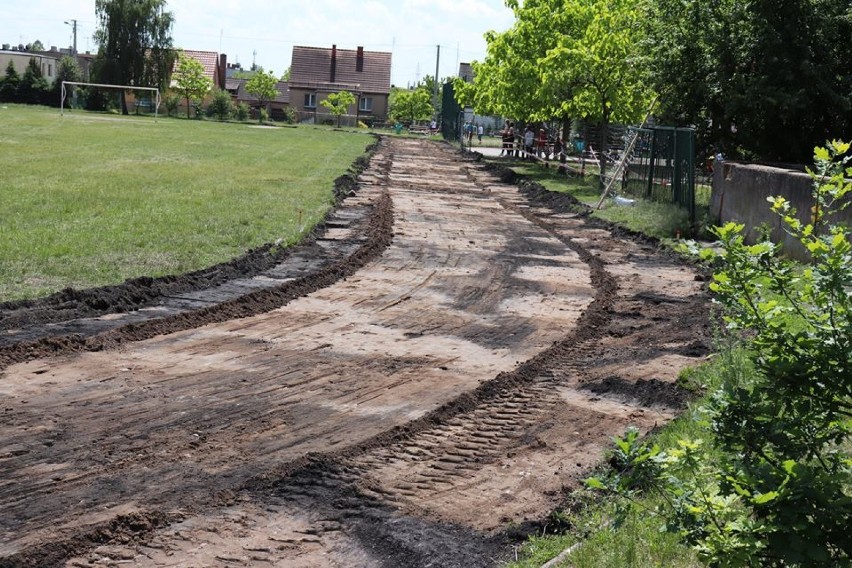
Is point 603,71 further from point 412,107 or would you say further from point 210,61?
point 210,61

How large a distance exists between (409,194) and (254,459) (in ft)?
72.4

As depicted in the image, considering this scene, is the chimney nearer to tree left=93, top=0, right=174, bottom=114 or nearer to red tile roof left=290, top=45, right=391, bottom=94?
red tile roof left=290, top=45, right=391, bottom=94

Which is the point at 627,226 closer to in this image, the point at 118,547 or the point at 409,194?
the point at 409,194

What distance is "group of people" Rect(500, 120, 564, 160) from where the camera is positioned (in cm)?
5251

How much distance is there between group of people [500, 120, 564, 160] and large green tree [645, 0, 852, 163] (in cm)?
2243

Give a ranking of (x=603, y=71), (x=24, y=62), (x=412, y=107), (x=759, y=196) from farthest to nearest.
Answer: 1. (x=24, y=62)
2. (x=412, y=107)
3. (x=603, y=71)
4. (x=759, y=196)

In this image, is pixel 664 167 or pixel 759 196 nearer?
pixel 759 196

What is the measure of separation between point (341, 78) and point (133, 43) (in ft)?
112

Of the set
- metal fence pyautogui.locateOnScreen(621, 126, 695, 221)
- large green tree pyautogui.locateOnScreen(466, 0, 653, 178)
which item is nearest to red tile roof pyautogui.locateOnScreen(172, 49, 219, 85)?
large green tree pyautogui.locateOnScreen(466, 0, 653, 178)

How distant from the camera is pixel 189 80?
3944 inches

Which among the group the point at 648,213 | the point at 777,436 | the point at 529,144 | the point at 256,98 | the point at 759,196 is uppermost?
the point at 256,98

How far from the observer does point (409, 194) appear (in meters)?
28.8

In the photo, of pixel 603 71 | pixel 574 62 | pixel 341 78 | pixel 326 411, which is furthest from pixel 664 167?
pixel 341 78

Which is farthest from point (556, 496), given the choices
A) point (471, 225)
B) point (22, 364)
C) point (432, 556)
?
point (471, 225)
